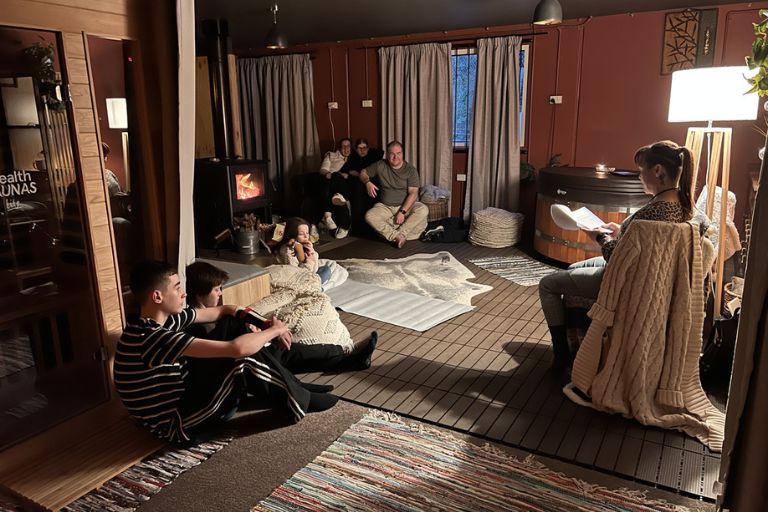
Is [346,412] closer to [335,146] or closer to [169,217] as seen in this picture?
[169,217]

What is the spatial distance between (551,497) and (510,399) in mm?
679

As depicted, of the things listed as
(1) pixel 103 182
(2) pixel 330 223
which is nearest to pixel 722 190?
(1) pixel 103 182

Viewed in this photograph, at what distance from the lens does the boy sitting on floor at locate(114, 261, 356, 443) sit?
2002 mm

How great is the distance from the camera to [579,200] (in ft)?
14.7

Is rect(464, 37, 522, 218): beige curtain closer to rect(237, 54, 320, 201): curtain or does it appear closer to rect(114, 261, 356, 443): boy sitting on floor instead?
rect(237, 54, 320, 201): curtain

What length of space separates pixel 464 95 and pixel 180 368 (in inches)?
194

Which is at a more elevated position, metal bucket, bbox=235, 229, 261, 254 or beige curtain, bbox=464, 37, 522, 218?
beige curtain, bbox=464, 37, 522, 218

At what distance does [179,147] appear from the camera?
2.25 m

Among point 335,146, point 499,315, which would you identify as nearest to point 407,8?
point 335,146

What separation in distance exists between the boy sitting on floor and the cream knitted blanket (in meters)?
1.31

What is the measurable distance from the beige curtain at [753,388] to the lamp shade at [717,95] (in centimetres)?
197

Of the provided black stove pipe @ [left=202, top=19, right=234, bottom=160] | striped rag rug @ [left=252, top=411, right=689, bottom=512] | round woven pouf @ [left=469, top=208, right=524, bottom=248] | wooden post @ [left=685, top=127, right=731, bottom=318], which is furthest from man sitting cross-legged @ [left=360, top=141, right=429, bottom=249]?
striped rag rug @ [left=252, top=411, right=689, bottom=512]

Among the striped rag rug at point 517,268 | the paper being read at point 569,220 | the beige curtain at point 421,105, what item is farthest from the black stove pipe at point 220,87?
the paper being read at point 569,220

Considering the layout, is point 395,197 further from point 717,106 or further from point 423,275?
point 717,106
